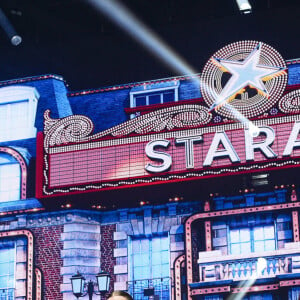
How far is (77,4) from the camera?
16469mm

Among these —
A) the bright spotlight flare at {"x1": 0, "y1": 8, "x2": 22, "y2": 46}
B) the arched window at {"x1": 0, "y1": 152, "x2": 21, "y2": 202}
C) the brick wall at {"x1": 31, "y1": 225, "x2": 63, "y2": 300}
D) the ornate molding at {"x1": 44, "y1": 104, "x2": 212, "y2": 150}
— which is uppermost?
the bright spotlight flare at {"x1": 0, "y1": 8, "x2": 22, "y2": 46}

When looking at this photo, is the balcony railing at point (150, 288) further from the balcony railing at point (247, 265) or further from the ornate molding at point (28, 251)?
the ornate molding at point (28, 251)

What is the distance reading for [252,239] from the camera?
1445cm

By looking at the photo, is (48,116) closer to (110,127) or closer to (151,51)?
(110,127)

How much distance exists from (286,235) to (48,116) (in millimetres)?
4964

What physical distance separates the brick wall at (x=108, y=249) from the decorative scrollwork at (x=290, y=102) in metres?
3.70

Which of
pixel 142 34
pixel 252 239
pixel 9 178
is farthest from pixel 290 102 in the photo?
pixel 9 178

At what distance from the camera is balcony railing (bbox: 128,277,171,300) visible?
14367 millimetres

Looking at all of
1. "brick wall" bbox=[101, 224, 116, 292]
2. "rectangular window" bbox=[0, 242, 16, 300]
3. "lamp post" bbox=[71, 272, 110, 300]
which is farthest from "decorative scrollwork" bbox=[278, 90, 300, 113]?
"rectangular window" bbox=[0, 242, 16, 300]

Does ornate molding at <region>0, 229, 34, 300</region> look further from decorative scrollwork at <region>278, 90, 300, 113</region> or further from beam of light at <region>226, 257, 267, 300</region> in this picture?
decorative scrollwork at <region>278, 90, 300, 113</region>

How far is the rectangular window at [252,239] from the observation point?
14305mm

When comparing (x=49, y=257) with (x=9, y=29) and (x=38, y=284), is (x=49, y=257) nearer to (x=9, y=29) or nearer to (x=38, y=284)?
(x=38, y=284)

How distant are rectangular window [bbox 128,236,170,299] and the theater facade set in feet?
0.06

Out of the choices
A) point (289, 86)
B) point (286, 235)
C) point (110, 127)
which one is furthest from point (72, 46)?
point (286, 235)
